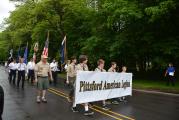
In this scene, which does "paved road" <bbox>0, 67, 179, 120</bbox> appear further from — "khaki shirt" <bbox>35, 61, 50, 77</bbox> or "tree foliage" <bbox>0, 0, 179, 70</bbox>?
"tree foliage" <bbox>0, 0, 179, 70</bbox>

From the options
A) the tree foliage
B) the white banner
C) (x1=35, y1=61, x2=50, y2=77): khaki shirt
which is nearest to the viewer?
the white banner

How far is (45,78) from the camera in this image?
49.2 feet

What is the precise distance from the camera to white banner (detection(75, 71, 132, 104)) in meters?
12.2

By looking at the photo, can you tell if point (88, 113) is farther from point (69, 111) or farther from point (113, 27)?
point (113, 27)

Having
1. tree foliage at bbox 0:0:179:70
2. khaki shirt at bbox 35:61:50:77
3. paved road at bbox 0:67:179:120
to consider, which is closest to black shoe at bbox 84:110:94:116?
paved road at bbox 0:67:179:120

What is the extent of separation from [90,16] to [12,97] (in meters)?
25.7

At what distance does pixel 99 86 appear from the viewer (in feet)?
44.5

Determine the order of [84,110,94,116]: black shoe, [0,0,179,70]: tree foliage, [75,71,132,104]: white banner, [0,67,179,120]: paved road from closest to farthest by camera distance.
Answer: [0,67,179,120]: paved road → [84,110,94,116]: black shoe → [75,71,132,104]: white banner → [0,0,179,70]: tree foliage

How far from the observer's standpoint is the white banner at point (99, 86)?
12.2m

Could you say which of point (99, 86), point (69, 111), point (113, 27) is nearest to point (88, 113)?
point (69, 111)

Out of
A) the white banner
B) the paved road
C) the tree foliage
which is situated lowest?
the paved road

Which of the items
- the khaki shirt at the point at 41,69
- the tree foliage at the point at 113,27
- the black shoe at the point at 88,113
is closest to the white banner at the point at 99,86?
the black shoe at the point at 88,113

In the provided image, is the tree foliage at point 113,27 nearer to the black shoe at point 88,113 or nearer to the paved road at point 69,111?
the paved road at point 69,111

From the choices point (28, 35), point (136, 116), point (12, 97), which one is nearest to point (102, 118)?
point (136, 116)
